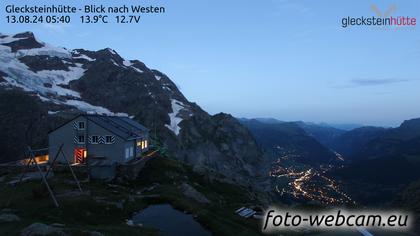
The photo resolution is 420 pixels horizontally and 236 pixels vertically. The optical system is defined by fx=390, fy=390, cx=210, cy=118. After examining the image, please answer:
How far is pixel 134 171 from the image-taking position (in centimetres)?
7075

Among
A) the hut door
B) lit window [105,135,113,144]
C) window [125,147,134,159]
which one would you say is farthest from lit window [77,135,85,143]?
window [125,147,134,159]

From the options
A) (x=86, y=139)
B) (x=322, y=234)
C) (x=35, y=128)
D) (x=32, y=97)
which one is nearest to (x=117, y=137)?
(x=86, y=139)

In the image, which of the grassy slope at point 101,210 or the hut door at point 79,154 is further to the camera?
the hut door at point 79,154

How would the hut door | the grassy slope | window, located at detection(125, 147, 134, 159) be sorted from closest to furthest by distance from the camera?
the grassy slope → the hut door → window, located at detection(125, 147, 134, 159)

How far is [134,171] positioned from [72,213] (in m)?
29.3

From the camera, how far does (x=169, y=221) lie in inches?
1713

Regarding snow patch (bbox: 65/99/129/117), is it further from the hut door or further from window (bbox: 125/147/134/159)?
the hut door

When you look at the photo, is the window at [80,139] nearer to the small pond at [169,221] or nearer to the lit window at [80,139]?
the lit window at [80,139]

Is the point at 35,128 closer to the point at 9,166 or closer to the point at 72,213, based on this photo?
the point at 9,166

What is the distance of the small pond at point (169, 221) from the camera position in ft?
132

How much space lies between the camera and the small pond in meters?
40.3

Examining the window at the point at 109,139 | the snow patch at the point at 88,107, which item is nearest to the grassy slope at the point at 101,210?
the window at the point at 109,139

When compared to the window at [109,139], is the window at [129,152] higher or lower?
lower

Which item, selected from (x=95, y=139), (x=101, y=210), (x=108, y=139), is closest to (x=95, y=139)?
(x=95, y=139)
